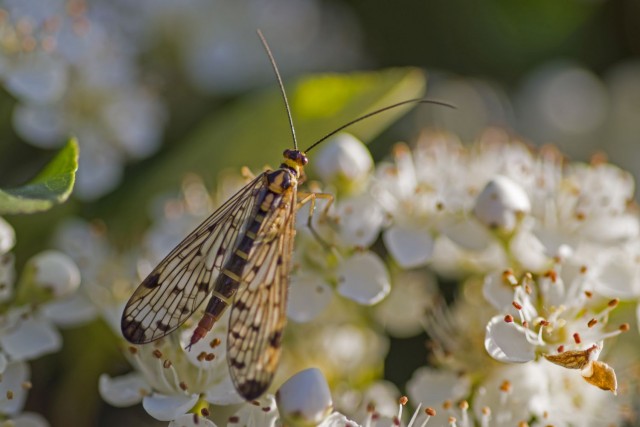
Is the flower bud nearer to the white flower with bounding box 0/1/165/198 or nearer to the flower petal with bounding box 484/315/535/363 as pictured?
the flower petal with bounding box 484/315/535/363

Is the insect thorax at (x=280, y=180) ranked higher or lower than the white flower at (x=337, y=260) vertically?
higher

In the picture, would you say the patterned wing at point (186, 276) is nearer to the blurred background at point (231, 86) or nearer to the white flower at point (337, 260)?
the white flower at point (337, 260)

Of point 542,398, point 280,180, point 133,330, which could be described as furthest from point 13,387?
point 542,398

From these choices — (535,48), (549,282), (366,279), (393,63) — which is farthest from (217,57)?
(549,282)

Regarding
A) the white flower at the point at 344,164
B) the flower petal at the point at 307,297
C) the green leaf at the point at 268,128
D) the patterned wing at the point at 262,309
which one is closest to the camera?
the patterned wing at the point at 262,309

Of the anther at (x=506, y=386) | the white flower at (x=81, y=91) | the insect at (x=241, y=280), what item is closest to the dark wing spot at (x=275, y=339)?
the insect at (x=241, y=280)

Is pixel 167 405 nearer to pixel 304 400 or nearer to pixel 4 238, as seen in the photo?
pixel 304 400

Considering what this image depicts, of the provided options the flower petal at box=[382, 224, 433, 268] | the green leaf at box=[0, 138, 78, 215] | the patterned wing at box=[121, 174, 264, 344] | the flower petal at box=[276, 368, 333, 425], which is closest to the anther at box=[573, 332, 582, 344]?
the flower petal at box=[382, 224, 433, 268]
